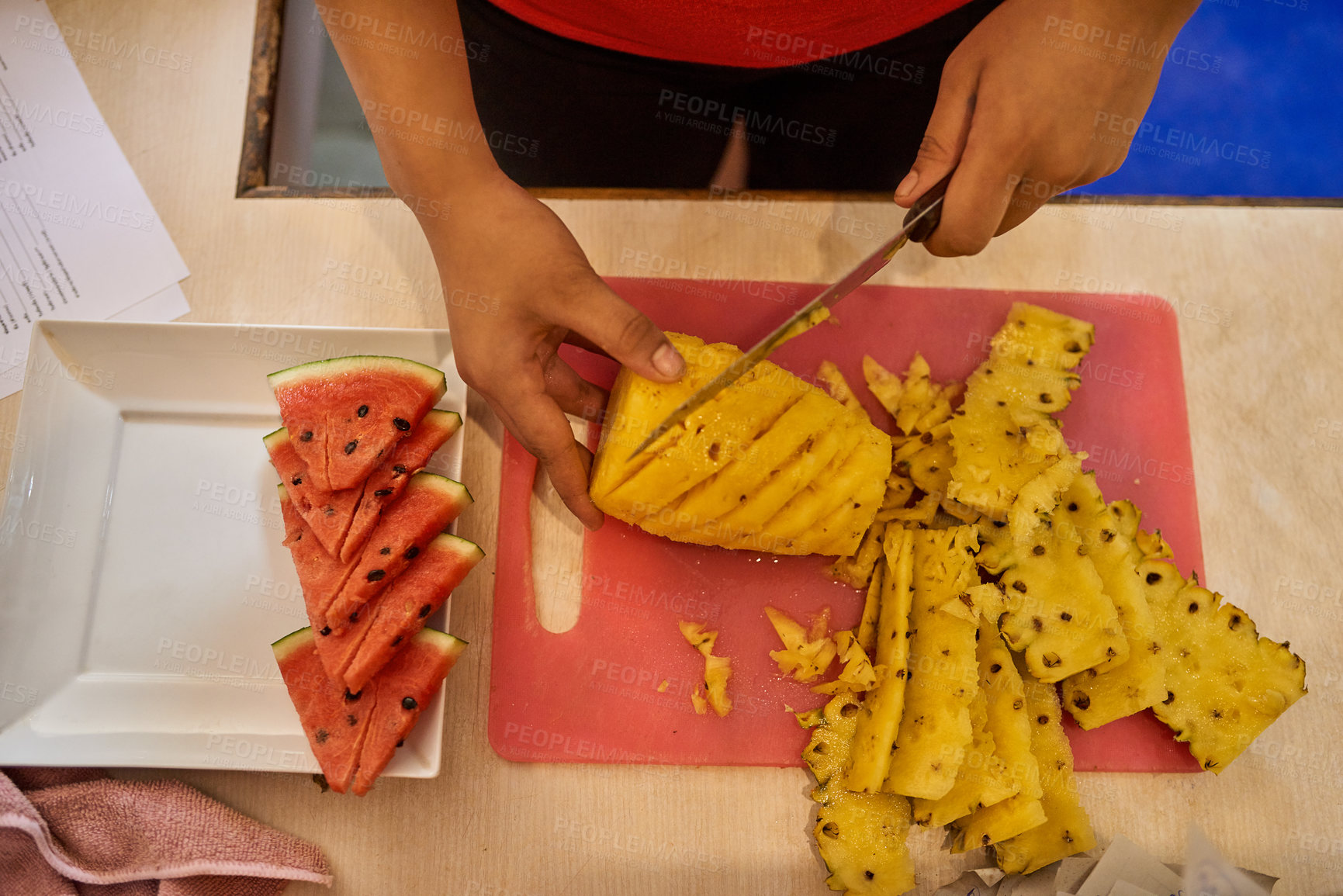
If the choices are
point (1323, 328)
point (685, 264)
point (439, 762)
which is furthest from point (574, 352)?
point (1323, 328)

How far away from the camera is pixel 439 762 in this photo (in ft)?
6.50

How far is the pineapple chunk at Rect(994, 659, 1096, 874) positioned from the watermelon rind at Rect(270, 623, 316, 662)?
5.70 feet

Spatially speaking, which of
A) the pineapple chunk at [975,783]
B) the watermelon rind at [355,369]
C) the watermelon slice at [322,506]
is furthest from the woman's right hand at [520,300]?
the pineapple chunk at [975,783]

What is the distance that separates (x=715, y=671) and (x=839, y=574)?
42 centimetres

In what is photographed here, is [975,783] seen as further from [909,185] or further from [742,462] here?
[909,185]

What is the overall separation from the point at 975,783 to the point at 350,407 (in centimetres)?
173

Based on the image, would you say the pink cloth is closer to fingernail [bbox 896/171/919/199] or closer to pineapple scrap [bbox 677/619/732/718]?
pineapple scrap [bbox 677/619/732/718]

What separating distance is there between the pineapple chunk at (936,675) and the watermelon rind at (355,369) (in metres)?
1.28

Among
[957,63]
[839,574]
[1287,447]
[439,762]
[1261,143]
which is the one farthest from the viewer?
[1261,143]

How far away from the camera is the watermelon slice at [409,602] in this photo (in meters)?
1.85

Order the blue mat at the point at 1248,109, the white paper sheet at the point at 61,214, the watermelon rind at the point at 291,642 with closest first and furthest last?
the watermelon rind at the point at 291,642 → the white paper sheet at the point at 61,214 → the blue mat at the point at 1248,109

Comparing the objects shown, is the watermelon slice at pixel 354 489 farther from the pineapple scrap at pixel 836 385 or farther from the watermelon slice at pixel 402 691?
the pineapple scrap at pixel 836 385

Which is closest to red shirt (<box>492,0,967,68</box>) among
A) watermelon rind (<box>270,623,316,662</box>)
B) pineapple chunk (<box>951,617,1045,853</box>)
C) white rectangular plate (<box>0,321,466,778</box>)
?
white rectangular plate (<box>0,321,466,778</box>)

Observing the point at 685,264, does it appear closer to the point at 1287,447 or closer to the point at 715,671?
the point at 715,671
